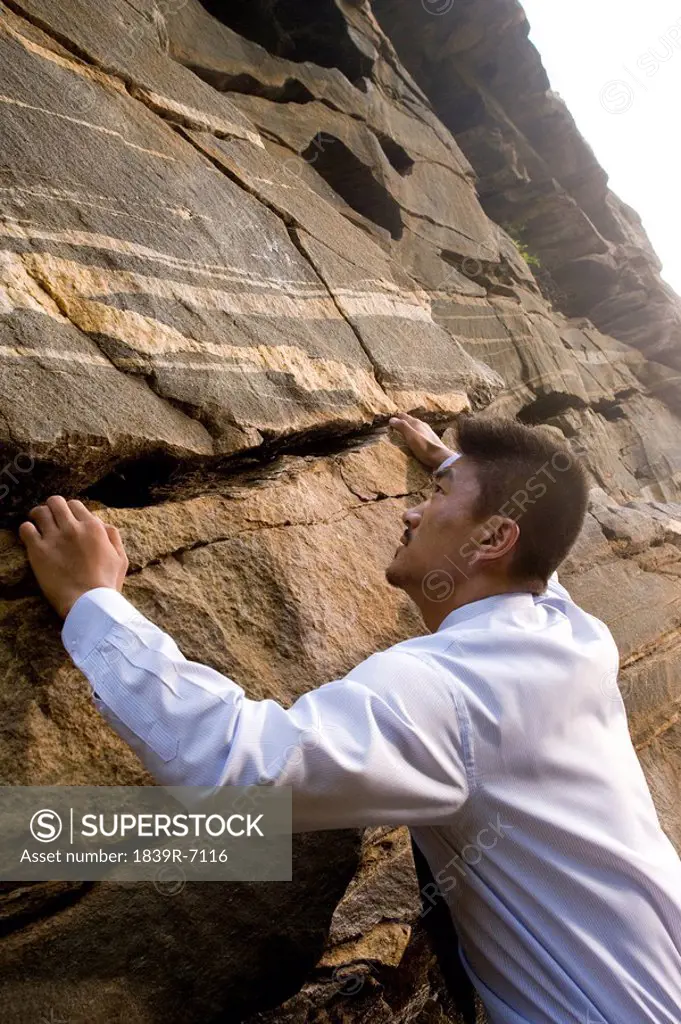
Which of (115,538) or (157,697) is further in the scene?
(115,538)

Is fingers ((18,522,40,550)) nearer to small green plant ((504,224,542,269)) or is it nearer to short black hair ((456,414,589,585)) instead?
short black hair ((456,414,589,585))

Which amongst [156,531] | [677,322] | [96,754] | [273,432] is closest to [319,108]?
[273,432]

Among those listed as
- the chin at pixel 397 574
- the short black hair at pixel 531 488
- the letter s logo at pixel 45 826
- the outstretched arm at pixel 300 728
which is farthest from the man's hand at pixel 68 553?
the short black hair at pixel 531 488

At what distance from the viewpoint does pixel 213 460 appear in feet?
11.4

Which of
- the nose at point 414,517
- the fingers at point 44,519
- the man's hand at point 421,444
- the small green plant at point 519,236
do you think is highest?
the small green plant at point 519,236

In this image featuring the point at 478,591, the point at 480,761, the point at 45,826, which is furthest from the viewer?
the point at 478,591

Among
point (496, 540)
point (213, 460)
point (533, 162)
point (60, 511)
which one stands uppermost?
point (533, 162)

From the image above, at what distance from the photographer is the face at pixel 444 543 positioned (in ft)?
9.52

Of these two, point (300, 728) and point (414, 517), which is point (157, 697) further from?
point (414, 517)

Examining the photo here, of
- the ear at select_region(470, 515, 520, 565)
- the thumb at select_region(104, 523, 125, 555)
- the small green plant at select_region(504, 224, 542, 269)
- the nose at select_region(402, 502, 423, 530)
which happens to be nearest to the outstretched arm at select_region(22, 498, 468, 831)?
the thumb at select_region(104, 523, 125, 555)

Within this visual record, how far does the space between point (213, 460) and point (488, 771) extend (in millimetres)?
2067

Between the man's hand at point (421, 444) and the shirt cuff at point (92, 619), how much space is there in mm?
2680

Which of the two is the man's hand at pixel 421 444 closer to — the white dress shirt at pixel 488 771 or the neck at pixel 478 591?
the neck at pixel 478 591

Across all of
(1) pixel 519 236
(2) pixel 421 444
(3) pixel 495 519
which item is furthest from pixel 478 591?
(1) pixel 519 236
